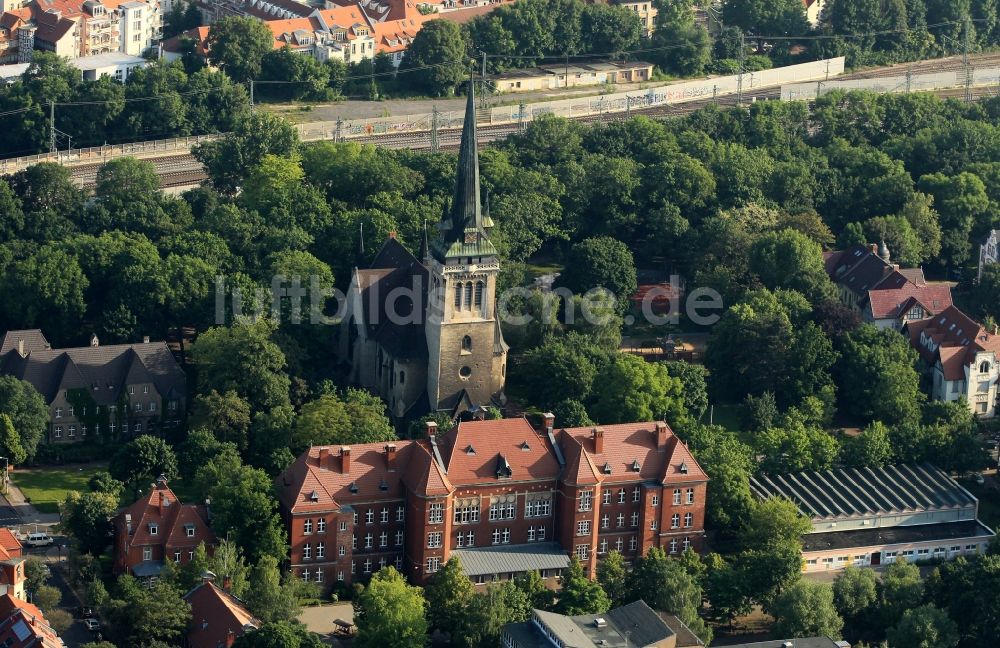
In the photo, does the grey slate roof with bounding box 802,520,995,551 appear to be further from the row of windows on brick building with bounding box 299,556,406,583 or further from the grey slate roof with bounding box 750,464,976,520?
the row of windows on brick building with bounding box 299,556,406,583

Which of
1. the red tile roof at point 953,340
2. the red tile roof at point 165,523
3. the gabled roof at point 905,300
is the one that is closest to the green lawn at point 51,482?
the red tile roof at point 165,523

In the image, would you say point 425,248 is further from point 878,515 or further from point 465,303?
point 878,515

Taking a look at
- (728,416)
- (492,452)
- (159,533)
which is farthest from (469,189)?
(159,533)

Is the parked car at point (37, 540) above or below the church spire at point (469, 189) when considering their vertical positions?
below

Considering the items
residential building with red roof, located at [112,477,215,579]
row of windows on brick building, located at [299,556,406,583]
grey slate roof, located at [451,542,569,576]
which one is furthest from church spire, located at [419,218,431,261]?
residential building with red roof, located at [112,477,215,579]

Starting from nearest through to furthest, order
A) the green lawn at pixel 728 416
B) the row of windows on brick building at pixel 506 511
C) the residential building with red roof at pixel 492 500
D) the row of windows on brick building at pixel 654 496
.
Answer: the row of windows on brick building at pixel 506 511 → the residential building with red roof at pixel 492 500 → the row of windows on brick building at pixel 654 496 → the green lawn at pixel 728 416

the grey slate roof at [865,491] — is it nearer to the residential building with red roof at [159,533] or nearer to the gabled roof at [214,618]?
the residential building with red roof at [159,533]

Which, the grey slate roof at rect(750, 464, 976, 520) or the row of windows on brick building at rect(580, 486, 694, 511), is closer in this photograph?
the row of windows on brick building at rect(580, 486, 694, 511)
